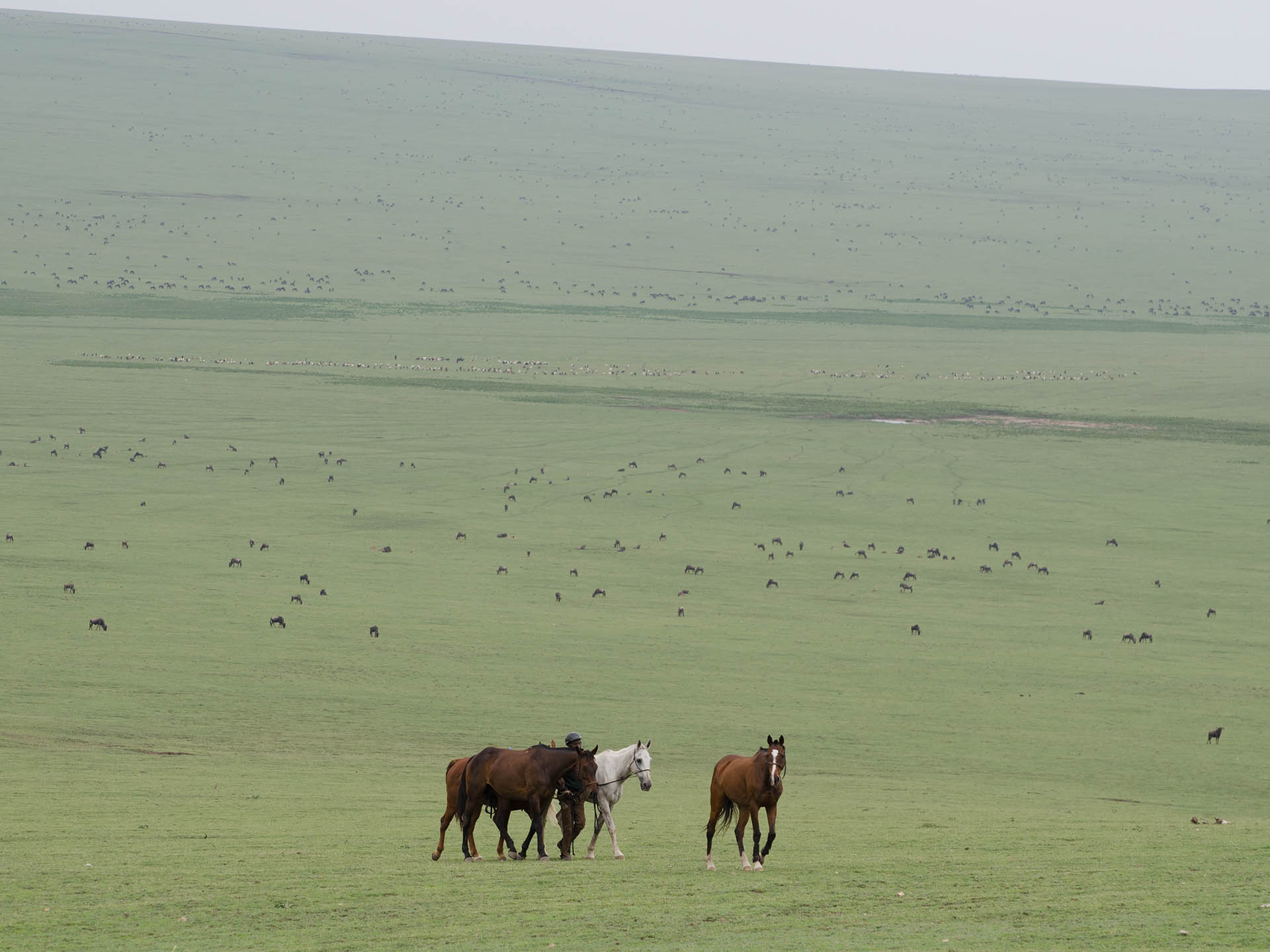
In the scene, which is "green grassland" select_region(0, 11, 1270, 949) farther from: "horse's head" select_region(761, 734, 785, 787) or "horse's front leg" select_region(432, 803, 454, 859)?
"horse's head" select_region(761, 734, 785, 787)

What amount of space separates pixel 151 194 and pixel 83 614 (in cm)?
7927

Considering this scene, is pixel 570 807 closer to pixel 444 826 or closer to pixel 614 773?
pixel 614 773

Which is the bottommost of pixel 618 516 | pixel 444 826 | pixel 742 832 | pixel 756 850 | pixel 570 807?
pixel 756 850

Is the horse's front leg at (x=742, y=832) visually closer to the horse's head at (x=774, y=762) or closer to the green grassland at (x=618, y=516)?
the green grassland at (x=618, y=516)

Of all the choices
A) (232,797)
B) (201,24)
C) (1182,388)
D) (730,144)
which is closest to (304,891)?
(232,797)

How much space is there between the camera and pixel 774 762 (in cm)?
1211

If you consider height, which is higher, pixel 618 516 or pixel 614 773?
pixel 618 516

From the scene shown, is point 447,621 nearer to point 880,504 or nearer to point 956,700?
point 956,700

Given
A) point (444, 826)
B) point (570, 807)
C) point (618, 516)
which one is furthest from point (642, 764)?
point (618, 516)

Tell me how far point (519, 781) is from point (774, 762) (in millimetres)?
2069

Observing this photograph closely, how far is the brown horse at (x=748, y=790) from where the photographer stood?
40.0 feet

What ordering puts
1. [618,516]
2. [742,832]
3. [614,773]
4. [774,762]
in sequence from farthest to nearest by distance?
[618,516]
[614,773]
[742,832]
[774,762]

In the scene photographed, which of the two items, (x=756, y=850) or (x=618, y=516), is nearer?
(x=756, y=850)

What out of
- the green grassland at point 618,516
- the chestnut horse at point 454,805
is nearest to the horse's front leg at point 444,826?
the chestnut horse at point 454,805
